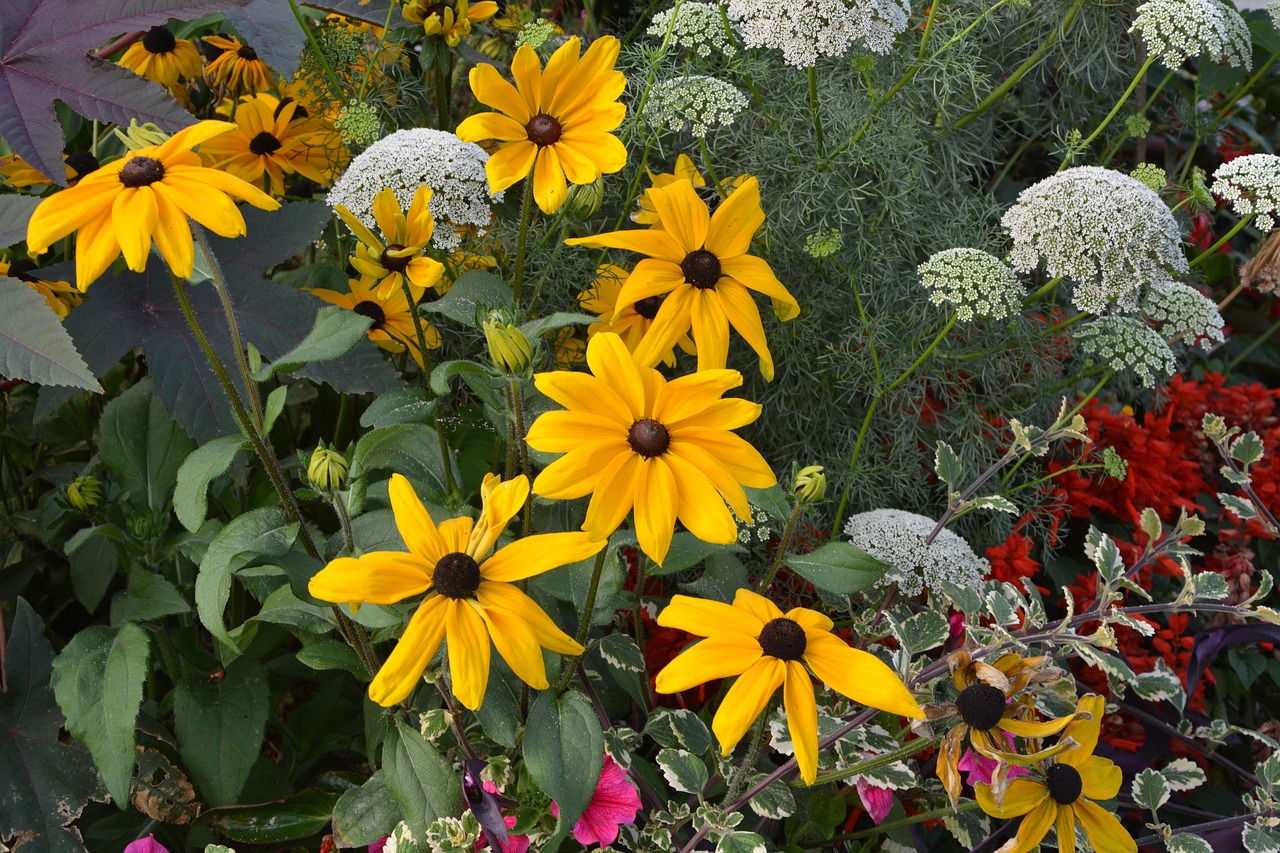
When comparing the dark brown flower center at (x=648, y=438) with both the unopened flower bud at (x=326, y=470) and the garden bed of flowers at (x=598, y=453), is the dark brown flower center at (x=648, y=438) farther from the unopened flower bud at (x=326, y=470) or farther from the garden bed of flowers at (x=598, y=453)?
the unopened flower bud at (x=326, y=470)

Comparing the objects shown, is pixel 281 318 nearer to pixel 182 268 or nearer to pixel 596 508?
pixel 182 268

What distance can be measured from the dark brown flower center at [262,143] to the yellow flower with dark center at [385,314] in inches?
7.5

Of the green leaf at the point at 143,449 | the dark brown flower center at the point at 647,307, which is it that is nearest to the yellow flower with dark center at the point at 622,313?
the dark brown flower center at the point at 647,307

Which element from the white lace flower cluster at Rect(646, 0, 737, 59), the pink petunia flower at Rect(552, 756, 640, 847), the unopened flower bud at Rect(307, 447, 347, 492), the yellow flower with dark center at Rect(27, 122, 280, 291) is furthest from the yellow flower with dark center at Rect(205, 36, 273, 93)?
the pink petunia flower at Rect(552, 756, 640, 847)

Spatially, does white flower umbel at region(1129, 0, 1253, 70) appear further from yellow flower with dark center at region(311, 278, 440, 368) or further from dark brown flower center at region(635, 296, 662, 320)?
yellow flower with dark center at region(311, 278, 440, 368)

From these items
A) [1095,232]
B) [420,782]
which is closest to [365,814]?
[420,782]

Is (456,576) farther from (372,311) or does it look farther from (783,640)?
(372,311)

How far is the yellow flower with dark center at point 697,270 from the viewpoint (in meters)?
0.61

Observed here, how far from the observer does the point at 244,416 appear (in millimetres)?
591

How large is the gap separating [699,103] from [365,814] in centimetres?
56

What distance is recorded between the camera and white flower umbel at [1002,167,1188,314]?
2.72 feet

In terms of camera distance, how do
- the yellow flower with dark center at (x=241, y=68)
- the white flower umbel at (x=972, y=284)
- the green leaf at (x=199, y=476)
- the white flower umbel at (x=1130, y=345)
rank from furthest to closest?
the yellow flower with dark center at (x=241, y=68), the white flower umbel at (x=1130, y=345), the white flower umbel at (x=972, y=284), the green leaf at (x=199, y=476)

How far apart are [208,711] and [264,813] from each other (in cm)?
8

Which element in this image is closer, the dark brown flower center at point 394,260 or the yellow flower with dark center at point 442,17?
the dark brown flower center at point 394,260
